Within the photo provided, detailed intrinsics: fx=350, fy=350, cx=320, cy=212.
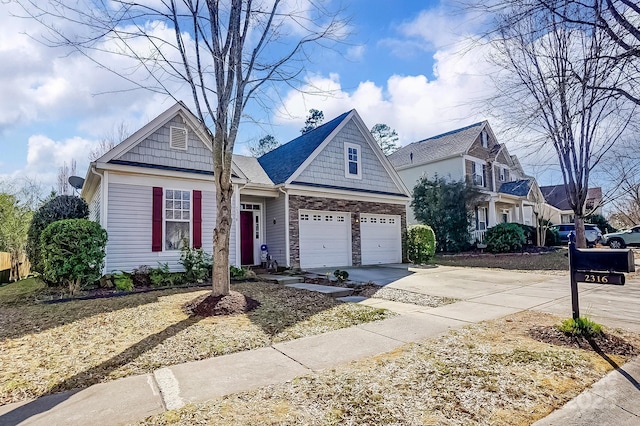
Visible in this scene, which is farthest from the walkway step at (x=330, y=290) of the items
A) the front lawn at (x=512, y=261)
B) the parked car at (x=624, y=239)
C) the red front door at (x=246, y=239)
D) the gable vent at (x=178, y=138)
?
the parked car at (x=624, y=239)

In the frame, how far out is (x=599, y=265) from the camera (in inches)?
173

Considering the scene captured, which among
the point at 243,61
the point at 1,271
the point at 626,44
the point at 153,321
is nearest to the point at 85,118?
the point at 243,61

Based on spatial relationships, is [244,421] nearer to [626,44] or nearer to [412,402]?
[412,402]

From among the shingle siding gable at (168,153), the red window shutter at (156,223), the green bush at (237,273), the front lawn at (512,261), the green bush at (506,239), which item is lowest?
the front lawn at (512,261)

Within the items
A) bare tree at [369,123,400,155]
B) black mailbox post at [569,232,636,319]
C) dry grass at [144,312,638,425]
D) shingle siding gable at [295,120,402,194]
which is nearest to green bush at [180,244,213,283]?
shingle siding gable at [295,120,402,194]

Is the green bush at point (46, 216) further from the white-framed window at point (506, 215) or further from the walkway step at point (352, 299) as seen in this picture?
the white-framed window at point (506, 215)

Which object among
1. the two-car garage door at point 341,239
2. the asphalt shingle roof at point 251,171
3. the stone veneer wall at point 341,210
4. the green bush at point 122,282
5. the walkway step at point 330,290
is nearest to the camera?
the walkway step at point 330,290

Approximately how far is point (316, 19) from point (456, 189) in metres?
14.5

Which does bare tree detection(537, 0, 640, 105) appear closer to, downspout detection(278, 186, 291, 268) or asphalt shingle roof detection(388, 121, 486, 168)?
downspout detection(278, 186, 291, 268)

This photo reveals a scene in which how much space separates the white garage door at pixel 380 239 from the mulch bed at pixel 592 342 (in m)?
10.1

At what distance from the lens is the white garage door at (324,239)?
1311cm

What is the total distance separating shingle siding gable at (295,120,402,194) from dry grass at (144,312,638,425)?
9.84m

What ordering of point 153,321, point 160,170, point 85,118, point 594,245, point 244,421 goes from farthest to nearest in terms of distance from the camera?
1. point 594,245
2. point 160,170
3. point 85,118
4. point 153,321
5. point 244,421

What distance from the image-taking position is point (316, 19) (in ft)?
22.7
